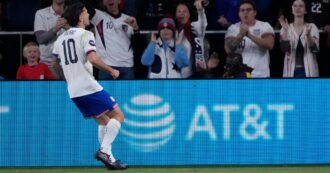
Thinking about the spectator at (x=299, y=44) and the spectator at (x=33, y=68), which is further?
the spectator at (x=299, y=44)

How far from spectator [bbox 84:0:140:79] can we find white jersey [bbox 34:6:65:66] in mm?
615

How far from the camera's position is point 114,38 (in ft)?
46.0

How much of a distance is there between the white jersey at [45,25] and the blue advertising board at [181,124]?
1361 mm

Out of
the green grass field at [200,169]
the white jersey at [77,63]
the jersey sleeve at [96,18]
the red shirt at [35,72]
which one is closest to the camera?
the white jersey at [77,63]

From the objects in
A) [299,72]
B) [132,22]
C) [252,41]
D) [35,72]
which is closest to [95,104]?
[35,72]

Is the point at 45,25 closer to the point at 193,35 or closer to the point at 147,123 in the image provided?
the point at 193,35

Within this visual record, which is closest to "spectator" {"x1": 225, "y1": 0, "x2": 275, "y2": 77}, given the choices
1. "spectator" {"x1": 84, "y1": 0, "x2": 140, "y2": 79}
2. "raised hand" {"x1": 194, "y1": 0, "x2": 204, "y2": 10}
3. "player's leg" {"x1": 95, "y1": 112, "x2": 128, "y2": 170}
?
"raised hand" {"x1": 194, "y1": 0, "x2": 204, "y2": 10}

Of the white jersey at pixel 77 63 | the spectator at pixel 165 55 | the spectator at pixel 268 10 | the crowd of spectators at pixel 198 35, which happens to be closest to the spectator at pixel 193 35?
the crowd of spectators at pixel 198 35

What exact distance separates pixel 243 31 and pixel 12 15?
12.7 ft

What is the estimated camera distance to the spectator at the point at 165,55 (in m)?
13.6

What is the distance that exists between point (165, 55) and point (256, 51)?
1.38 m

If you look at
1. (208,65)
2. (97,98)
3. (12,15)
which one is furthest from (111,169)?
(12,15)

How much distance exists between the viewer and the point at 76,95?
11.0 metres

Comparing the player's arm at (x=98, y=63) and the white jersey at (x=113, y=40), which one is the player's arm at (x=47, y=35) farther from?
the player's arm at (x=98, y=63)
